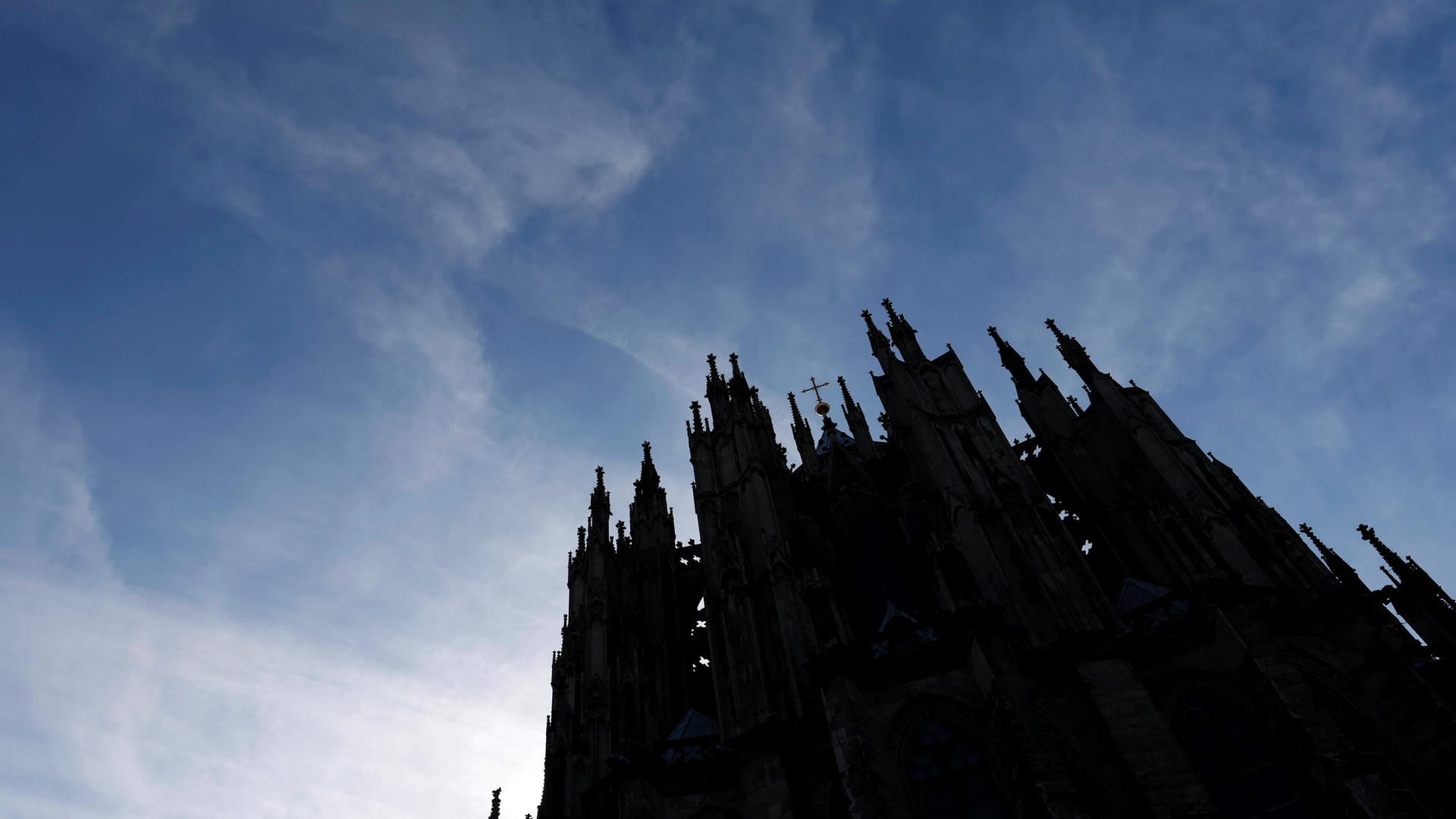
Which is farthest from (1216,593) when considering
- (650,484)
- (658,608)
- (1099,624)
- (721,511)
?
(650,484)

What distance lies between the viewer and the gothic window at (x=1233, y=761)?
14547mm

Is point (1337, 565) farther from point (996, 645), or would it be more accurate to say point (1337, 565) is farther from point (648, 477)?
point (648, 477)

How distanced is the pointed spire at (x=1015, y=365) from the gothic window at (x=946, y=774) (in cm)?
1605

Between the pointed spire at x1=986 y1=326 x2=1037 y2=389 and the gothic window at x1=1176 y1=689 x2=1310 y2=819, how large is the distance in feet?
47.7

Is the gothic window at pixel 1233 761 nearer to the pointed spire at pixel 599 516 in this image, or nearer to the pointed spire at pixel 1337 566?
the pointed spire at pixel 1337 566

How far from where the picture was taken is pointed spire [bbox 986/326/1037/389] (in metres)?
29.2

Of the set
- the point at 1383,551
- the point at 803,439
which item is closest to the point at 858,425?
the point at 803,439

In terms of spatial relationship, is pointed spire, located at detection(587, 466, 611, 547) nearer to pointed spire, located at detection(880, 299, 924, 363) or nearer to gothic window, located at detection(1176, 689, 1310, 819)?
pointed spire, located at detection(880, 299, 924, 363)

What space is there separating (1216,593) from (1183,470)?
5100 mm

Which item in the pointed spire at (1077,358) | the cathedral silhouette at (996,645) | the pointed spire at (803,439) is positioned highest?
the pointed spire at (803,439)

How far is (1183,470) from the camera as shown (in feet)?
67.8

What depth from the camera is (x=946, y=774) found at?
1548cm

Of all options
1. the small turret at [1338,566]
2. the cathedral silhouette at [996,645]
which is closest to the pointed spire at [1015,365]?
the cathedral silhouette at [996,645]

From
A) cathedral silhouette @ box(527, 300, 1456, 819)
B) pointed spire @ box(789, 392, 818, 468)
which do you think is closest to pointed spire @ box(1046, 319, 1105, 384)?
cathedral silhouette @ box(527, 300, 1456, 819)
